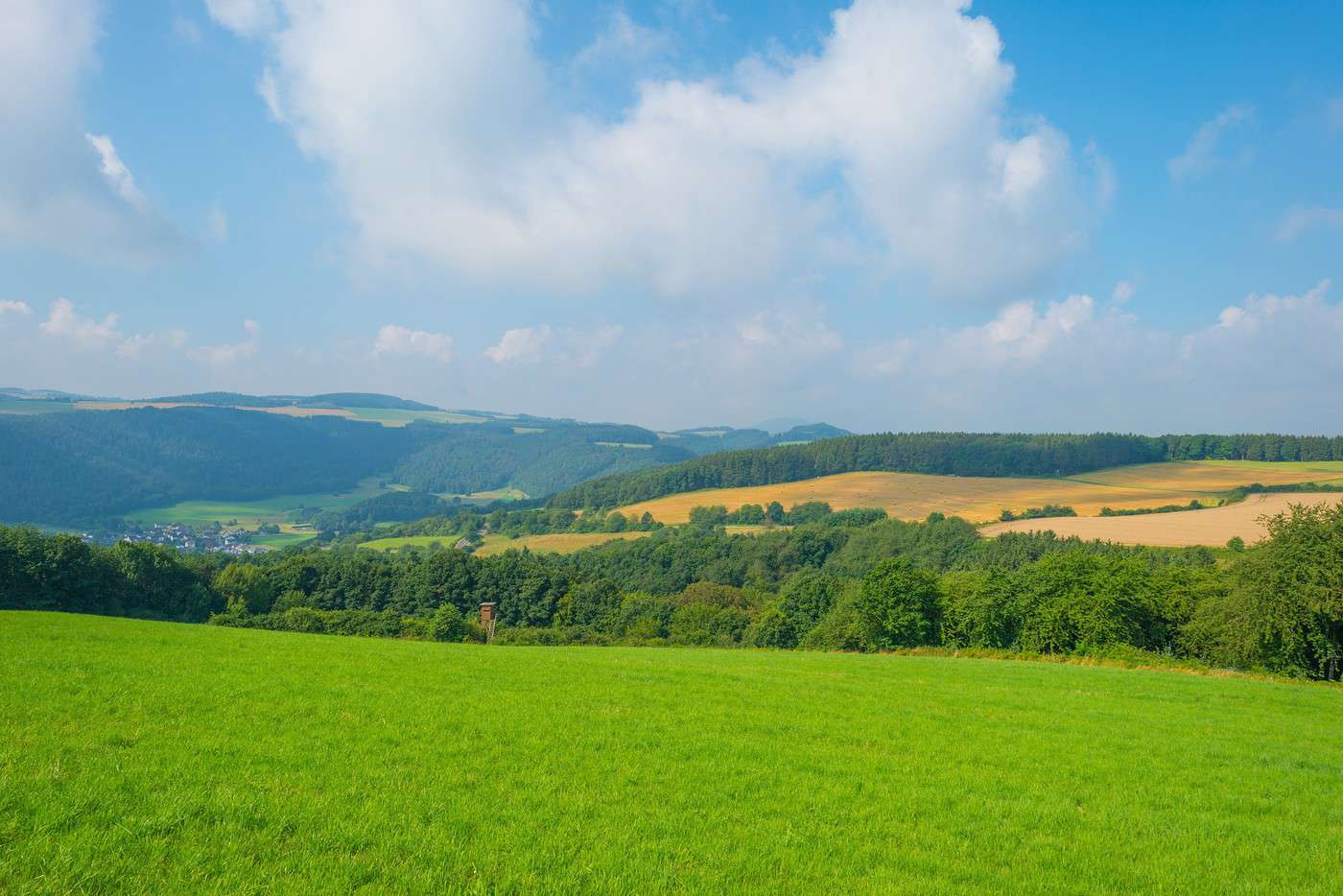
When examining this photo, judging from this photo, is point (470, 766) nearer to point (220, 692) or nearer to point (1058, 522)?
point (220, 692)

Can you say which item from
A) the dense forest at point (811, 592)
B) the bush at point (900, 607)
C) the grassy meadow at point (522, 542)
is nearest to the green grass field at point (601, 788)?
the dense forest at point (811, 592)

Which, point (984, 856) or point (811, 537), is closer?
point (984, 856)

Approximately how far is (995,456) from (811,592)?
119 m

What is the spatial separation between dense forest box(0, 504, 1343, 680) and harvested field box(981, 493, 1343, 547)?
5422 millimetres

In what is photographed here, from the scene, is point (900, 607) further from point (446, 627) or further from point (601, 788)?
point (601, 788)

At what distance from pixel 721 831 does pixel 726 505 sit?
160 meters

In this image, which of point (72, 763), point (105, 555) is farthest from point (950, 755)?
point (105, 555)

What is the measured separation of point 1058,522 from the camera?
356 feet

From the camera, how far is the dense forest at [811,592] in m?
34.4

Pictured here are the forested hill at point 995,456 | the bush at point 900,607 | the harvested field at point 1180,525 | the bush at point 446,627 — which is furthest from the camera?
the forested hill at point 995,456

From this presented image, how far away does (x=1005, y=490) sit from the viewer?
477 feet

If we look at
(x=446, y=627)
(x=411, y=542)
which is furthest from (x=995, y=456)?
(x=446, y=627)

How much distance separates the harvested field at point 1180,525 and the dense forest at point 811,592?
5.42m

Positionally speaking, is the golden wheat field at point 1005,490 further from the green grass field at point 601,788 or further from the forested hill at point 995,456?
the green grass field at point 601,788
